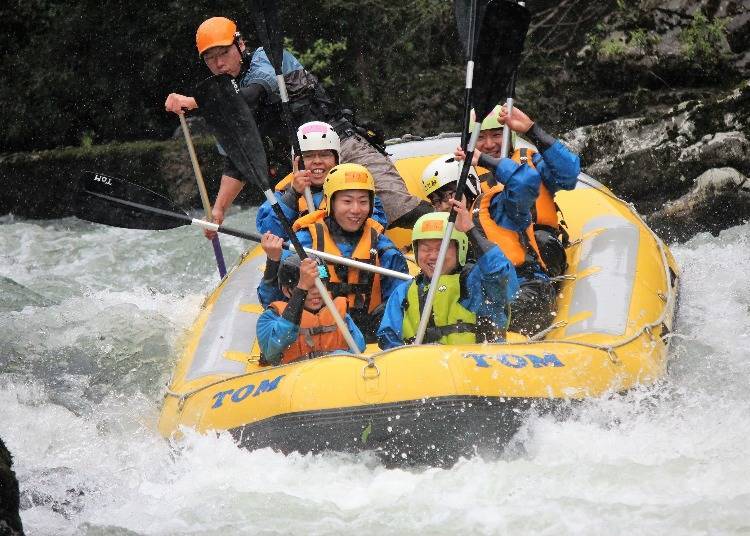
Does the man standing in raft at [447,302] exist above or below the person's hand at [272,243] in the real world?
below

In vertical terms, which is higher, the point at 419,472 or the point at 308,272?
the point at 308,272

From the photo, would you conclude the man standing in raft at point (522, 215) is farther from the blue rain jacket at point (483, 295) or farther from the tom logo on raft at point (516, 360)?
the tom logo on raft at point (516, 360)

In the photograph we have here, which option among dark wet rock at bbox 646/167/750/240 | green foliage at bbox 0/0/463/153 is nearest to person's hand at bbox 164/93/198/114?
dark wet rock at bbox 646/167/750/240

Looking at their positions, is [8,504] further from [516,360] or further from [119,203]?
[119,203]

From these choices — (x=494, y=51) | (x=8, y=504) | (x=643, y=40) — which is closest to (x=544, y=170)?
(x=494, y=51)

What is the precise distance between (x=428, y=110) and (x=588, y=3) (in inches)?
75.3

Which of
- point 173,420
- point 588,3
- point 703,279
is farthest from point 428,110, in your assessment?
point 173,420

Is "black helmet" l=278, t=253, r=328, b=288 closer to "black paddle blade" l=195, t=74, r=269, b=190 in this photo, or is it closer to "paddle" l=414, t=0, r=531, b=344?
"black paddle blade" l=195, t=74, r=269, b=190

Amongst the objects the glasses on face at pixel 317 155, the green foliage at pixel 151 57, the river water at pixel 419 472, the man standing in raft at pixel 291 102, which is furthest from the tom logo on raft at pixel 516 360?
the green foliage at pixel 151 57

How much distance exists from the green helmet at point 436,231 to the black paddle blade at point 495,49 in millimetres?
540

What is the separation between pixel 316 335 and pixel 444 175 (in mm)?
1055

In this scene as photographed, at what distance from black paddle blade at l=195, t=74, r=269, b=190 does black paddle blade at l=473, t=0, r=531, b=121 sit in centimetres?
104

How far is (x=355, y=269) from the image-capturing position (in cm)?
536

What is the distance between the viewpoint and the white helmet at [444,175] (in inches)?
219
